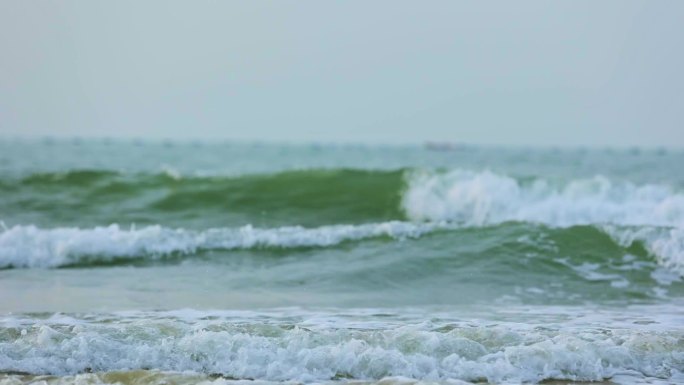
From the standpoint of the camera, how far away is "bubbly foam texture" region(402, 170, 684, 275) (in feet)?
50.0

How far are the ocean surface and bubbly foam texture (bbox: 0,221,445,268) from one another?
0.03 m

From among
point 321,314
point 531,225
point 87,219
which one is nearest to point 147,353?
point 321,314

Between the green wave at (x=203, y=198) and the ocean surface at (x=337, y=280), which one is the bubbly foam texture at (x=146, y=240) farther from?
the green wave at (x=203, y=198)

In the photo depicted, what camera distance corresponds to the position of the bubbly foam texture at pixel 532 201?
15.2 meters

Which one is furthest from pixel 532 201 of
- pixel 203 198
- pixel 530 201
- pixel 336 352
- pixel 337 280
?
pixel 336 352

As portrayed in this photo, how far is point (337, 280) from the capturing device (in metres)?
10.4

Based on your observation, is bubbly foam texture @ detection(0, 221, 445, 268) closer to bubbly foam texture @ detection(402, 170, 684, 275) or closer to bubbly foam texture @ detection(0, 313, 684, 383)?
bubbly foam texture @ detection(402, 170, 684, 275)

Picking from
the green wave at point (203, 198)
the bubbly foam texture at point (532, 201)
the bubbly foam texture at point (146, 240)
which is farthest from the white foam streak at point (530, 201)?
the bubbly foam texture at point (146, 240)

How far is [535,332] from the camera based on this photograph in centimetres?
703

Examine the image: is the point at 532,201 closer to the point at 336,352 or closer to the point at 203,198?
the point at 203,198

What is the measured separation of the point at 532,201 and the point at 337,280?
704cm

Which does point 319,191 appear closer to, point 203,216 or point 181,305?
point 203,216

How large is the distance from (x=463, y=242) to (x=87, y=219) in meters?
6.27

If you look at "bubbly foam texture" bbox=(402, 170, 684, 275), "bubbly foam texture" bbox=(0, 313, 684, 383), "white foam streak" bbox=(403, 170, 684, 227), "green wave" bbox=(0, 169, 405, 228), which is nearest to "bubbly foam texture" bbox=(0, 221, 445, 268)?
"green wave" bbox=(0, 169, 405, 228)
